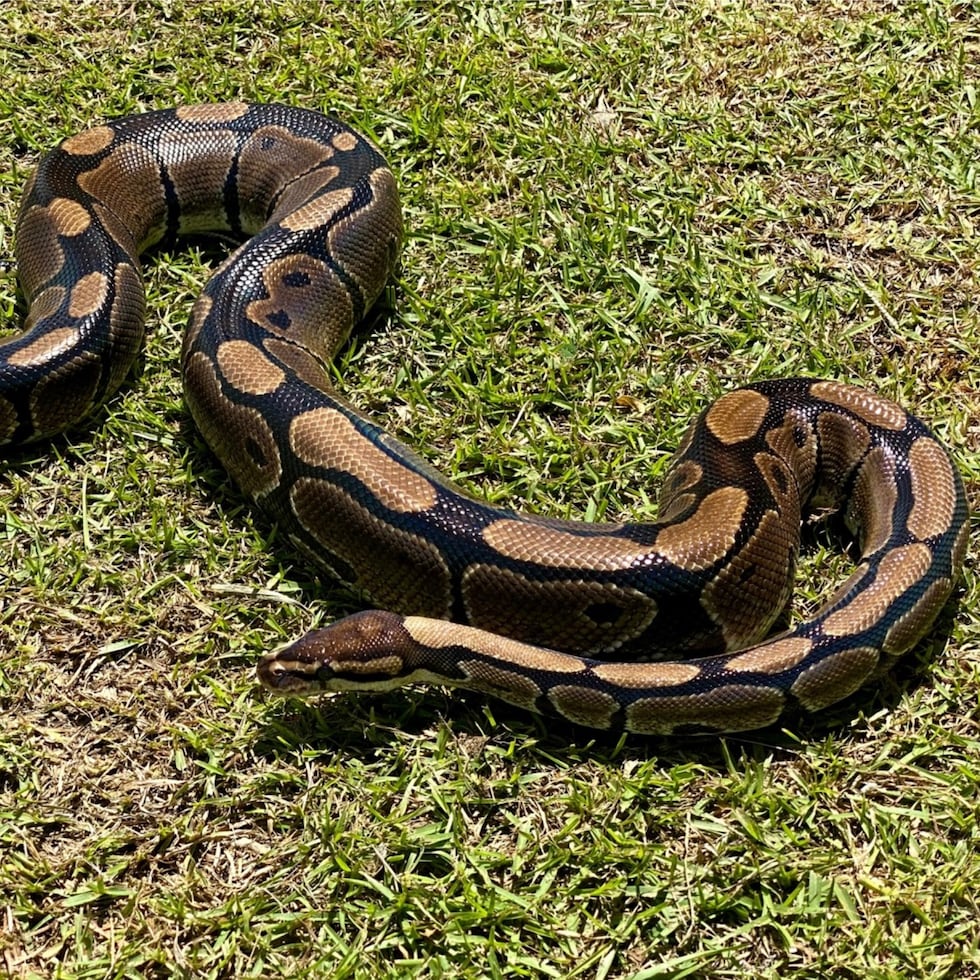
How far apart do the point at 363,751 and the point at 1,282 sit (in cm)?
408

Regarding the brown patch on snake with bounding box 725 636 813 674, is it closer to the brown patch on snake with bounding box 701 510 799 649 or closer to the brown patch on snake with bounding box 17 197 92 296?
the brown patch on snake with bounding box 701 510 799 649

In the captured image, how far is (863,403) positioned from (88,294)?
4.35 meters

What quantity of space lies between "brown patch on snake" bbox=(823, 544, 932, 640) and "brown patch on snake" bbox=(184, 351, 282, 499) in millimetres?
2749

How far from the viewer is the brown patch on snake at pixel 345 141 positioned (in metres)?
7.43

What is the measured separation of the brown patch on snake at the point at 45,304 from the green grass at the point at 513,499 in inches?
14.2

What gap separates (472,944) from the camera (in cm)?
446

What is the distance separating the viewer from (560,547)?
518cm

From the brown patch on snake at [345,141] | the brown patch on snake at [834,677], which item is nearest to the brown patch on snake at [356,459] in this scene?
the brown patch on snake at [834,677]

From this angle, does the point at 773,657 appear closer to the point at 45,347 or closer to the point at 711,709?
the point at 711,709

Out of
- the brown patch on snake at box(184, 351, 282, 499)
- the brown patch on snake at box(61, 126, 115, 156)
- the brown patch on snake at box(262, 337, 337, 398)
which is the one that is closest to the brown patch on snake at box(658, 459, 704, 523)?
the brown patch on snake at box(262, 337, 337, 398)

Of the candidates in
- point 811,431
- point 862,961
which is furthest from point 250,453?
point 862,961

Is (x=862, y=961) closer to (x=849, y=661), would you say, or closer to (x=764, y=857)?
(x=764, y=857)

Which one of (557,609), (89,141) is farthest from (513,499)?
(89,141)

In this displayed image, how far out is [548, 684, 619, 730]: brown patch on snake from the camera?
4973mm
